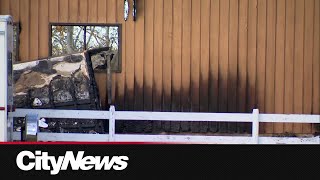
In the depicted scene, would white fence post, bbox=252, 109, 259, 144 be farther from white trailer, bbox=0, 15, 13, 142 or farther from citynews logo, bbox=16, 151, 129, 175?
citynews logo, bbox=16, 151, 129, 175

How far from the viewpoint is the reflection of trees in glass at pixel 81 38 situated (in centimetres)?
1438

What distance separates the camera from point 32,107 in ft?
40.9

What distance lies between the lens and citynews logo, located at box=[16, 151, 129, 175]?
5727 mm

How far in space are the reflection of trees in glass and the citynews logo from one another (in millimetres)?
8830

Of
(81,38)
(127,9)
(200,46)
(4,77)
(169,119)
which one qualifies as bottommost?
(169,119)

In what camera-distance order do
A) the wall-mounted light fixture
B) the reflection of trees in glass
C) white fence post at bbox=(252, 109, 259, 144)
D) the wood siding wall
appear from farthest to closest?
the reflection of trees in glass, the wood siding wall, the wall-mounted light fixture, white fence post at bbox=(252, 109, 259, 144)

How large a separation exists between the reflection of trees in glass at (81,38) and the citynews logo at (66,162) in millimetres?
8830

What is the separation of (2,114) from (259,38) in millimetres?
7473

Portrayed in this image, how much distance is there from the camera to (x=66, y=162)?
5742 millimetres

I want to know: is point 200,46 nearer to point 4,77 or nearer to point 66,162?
point 4,77

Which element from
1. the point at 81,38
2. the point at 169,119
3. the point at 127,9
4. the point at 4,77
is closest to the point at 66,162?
the point at 4,77

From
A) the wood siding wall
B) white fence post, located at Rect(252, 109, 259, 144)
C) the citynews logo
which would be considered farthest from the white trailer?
the wood siding wall

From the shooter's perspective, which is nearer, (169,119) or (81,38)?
(169,119)

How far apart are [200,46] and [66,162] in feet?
29.2
